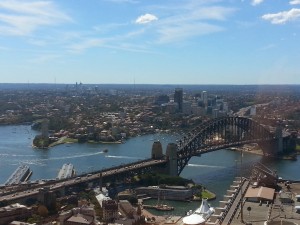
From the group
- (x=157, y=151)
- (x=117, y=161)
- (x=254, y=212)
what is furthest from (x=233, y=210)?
(x=117, y=161)

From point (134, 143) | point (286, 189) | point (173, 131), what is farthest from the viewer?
point (173, 131)

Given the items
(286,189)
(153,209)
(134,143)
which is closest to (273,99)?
(134,143)

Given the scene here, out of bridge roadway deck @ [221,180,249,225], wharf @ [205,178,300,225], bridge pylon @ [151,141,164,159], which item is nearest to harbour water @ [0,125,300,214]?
bridge pylon @ [151,141,164,159]

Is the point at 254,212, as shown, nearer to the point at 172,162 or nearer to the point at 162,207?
the point at 162,207

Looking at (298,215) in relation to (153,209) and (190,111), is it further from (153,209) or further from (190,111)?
(190,111)

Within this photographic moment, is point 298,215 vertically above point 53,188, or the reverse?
point 298,215

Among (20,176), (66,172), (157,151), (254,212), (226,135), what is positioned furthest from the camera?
(226,135)

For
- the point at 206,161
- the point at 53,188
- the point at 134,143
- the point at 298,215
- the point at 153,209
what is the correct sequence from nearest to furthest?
the point at 298,215 → the point at 153,209 → the point at 53,188 → the point at 206,161 → the point at 134,143
